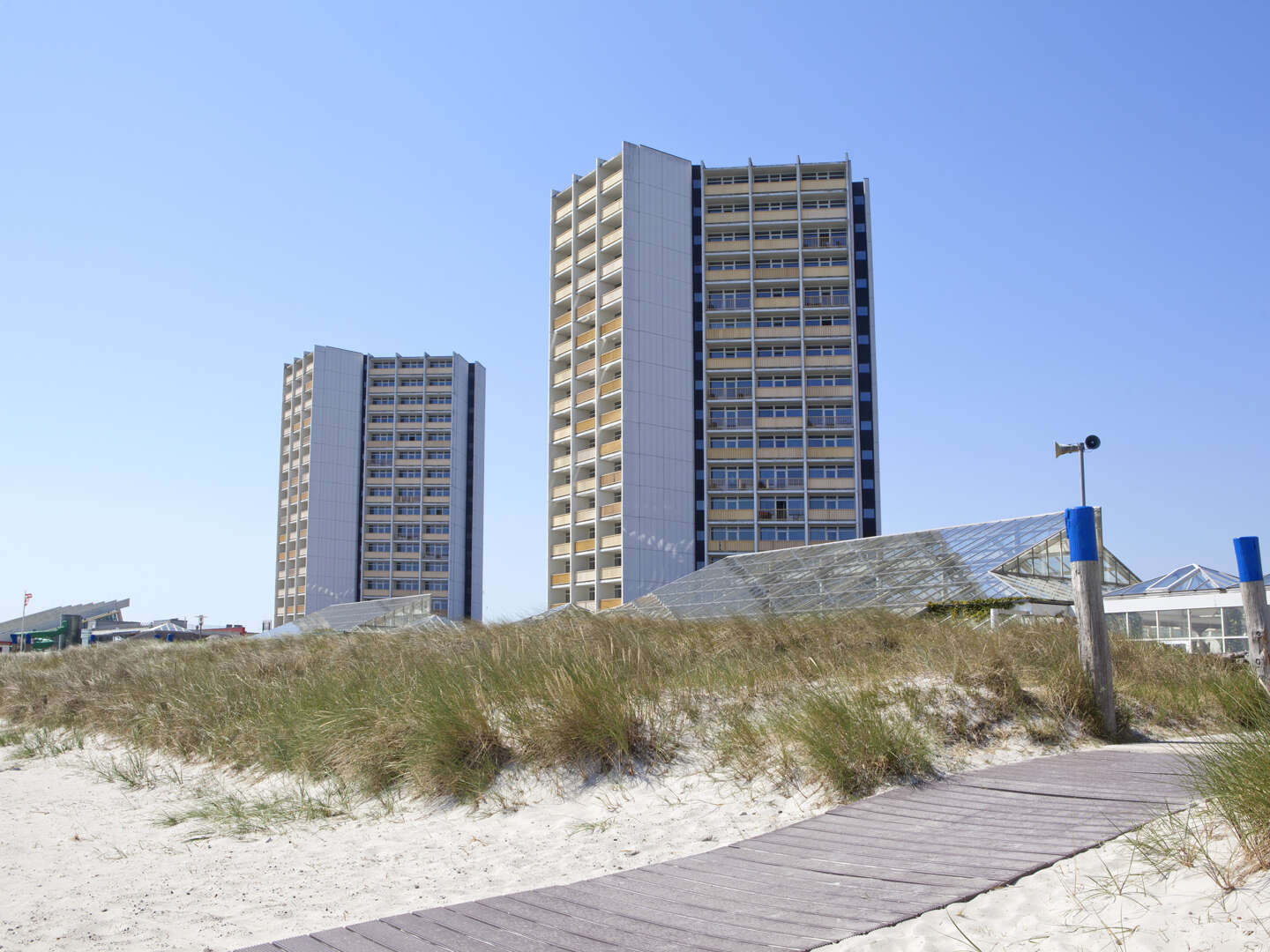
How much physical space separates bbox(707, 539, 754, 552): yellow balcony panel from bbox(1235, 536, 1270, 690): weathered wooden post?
176ft

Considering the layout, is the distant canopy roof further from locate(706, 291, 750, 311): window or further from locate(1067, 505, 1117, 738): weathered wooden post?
locate(1067, 505, 1117, 738): weathered wooden post

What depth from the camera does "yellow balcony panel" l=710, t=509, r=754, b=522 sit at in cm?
6384

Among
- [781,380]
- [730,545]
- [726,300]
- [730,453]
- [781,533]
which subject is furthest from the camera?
[726,300]

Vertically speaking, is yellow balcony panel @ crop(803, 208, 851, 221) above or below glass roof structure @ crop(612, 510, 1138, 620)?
above

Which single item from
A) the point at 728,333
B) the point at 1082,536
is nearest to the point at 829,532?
the point at 728,333

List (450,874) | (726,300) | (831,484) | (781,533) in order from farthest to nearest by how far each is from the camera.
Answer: (726,300) < (831,484) < (781,533) < (450,874)

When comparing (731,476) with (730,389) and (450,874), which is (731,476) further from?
(450,874)

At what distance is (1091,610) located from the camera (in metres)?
8.66

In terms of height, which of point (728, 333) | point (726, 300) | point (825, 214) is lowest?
point (728, 333)

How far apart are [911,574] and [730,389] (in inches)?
1581

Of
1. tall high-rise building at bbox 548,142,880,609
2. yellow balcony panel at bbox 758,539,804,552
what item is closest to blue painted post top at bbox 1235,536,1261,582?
tall high-rise building at bbox 548,142,880,609

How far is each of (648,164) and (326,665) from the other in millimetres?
58084

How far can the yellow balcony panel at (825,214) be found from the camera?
66.2 metres

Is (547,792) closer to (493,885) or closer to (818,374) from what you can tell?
(493,885)
